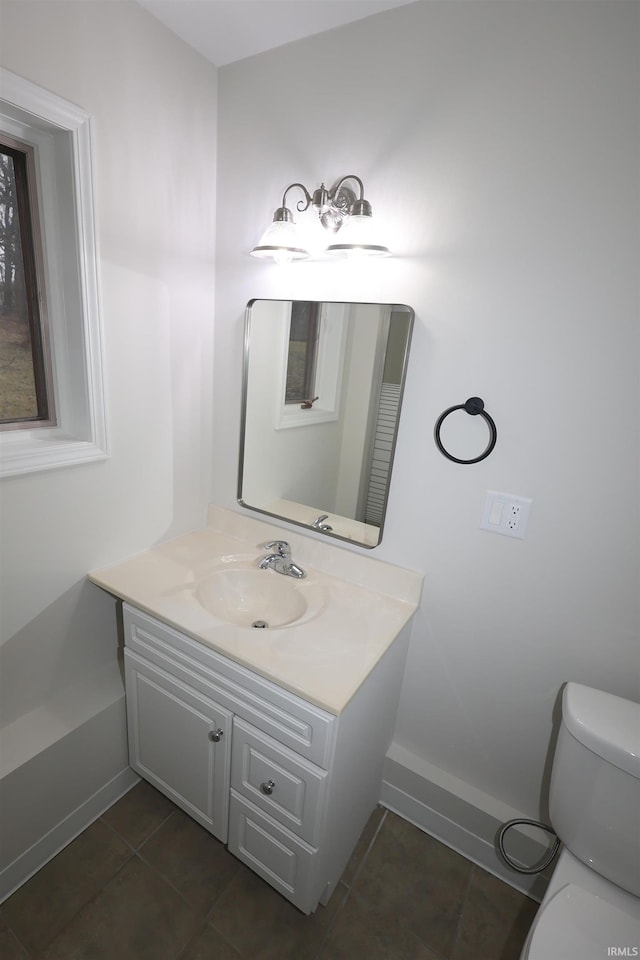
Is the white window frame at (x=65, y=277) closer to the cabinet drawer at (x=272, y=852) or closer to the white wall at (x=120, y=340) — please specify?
the white wall at (x=120, y=340)

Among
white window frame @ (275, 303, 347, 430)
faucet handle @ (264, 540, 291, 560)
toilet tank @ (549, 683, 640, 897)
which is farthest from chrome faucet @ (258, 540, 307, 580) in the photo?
toilet tank @ (549, 683, 640, 897)

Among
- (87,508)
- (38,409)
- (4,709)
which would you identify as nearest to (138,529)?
(87,508)

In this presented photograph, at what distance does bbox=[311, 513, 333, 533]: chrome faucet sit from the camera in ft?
5.13

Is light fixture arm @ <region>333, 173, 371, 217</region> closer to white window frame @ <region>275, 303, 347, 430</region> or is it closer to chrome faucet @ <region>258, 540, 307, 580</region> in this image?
white window frame @ <region>275, 303, 347, 430</region>

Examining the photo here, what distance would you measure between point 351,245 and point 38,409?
1038 millimetres

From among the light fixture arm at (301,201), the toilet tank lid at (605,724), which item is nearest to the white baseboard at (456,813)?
the toilet tank lid at (605,724)

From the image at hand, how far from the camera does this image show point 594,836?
1.08 metres

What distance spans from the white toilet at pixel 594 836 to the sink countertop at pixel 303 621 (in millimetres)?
509

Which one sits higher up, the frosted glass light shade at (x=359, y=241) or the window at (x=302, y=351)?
the frosted glass light shade at (x=359, y=241)

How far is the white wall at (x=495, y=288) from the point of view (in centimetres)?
103

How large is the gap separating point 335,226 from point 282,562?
107cm

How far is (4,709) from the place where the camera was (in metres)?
1.35

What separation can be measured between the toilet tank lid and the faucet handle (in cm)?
90

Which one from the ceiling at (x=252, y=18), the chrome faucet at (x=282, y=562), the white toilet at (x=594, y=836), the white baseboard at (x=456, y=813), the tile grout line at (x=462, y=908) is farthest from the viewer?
the chrome faucet at (x=282, y=562)
